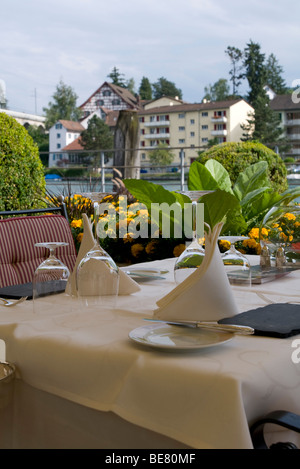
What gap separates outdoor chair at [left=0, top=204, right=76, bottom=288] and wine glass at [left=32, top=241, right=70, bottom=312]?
657 mm

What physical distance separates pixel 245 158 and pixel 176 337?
209 inches

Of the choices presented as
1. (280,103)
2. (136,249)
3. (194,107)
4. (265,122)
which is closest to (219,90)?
(194,107)

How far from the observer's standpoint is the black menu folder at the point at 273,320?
94cm

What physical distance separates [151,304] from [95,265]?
0.58ft

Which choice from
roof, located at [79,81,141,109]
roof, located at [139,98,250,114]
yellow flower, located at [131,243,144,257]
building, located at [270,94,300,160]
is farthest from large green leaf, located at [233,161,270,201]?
roof, located at [79,81,141,109]

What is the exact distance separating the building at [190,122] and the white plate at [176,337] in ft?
145

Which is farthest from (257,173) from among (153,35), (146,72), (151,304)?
(146,72)

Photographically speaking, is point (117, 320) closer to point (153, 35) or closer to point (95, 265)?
point (95, 265)

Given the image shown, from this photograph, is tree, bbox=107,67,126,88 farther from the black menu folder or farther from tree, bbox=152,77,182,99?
the black menu folder

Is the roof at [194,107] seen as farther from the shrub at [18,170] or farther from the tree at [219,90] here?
the shrub at [18,170]

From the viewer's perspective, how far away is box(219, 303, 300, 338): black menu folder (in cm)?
94

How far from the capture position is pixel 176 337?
91cm

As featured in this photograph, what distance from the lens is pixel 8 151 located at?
443 cm
